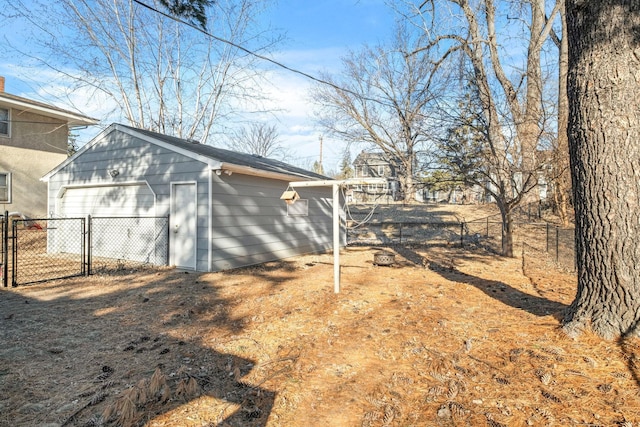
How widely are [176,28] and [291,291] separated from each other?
14.4 metres

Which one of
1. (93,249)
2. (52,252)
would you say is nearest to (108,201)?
(93,249)

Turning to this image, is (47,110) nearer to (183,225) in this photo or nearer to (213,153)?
(213,153)

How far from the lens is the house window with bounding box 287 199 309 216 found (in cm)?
1079

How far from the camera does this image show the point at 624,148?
10.1 feet

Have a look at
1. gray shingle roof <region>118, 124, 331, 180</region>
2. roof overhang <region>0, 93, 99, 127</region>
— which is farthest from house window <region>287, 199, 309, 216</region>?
roof overhang <region>0, 93, 99, 127</region>

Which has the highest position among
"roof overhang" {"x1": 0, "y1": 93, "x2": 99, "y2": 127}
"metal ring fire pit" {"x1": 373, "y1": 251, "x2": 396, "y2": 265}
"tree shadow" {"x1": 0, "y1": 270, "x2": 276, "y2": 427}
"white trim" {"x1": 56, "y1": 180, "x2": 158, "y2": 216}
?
"roof overhang" {"x1": 0, "y1": 93, "x2": 99, "y2": 127}

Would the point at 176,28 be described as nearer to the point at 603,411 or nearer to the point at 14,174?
the point at 14,174

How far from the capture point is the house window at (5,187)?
44.2 ft

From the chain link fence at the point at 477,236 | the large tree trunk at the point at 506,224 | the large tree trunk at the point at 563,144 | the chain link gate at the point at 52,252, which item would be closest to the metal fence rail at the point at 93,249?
the chain link gate at the point at 52,252

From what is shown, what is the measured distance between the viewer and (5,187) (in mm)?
13570

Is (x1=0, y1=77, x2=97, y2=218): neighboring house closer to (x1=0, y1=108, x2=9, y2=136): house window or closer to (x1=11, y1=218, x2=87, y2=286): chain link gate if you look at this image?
(x1=0, y1=108, x2=9, y2=136): house window

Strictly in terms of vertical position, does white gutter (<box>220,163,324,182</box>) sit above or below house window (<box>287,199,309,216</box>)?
above

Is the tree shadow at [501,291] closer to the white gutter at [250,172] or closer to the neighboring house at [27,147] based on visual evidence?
the white gutter at [250,172]

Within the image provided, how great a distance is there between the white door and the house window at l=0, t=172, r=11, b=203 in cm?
934
